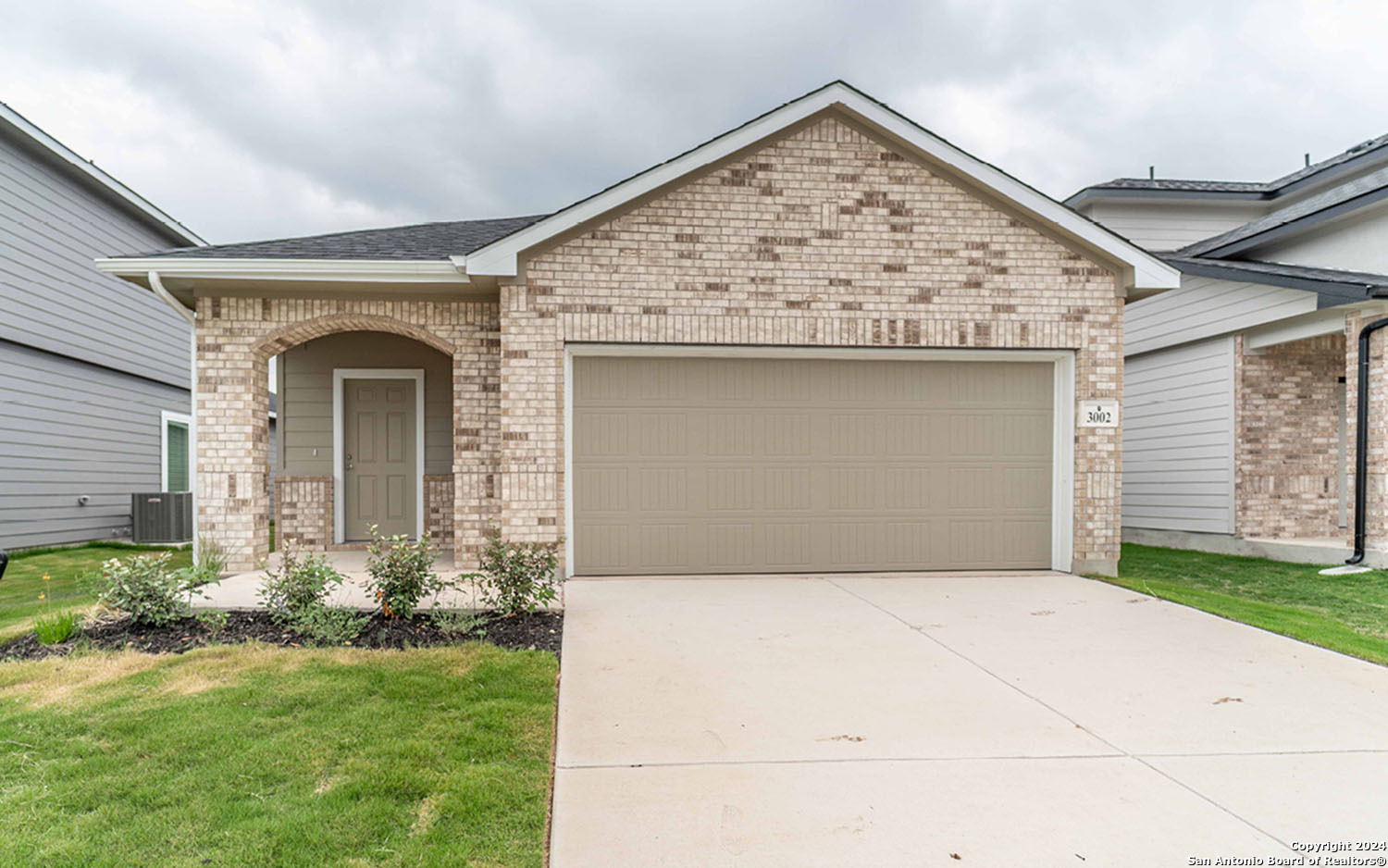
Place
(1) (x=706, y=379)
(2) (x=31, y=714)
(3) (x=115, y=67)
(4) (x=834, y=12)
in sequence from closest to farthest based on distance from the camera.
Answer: (2) (x=31, y=714) → (1) (x=706, y=379) → (4) (x=834, y=12) → (3) (x=115, y=67)

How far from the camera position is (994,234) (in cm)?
784

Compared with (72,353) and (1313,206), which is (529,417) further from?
(1313,206)

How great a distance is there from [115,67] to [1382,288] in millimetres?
21804

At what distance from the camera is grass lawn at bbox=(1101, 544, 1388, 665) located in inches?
220

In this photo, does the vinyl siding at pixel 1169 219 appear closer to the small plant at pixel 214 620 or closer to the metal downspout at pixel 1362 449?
the metal downspout at pixel 1362 449

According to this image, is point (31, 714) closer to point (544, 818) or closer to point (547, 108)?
point (544, 818)

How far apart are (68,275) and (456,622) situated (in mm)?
10524

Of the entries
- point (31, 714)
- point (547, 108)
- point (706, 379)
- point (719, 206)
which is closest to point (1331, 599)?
point (706, 379)

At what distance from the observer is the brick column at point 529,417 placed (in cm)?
731

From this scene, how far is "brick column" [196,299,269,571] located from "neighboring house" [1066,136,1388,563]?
40.4ft

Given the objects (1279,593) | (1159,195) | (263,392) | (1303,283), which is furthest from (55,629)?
(1159,195)

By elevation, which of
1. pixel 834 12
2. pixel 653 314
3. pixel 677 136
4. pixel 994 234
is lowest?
pixel 653 314

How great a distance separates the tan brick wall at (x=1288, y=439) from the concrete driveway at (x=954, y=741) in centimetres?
565

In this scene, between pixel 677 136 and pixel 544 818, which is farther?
pixel 677 136
